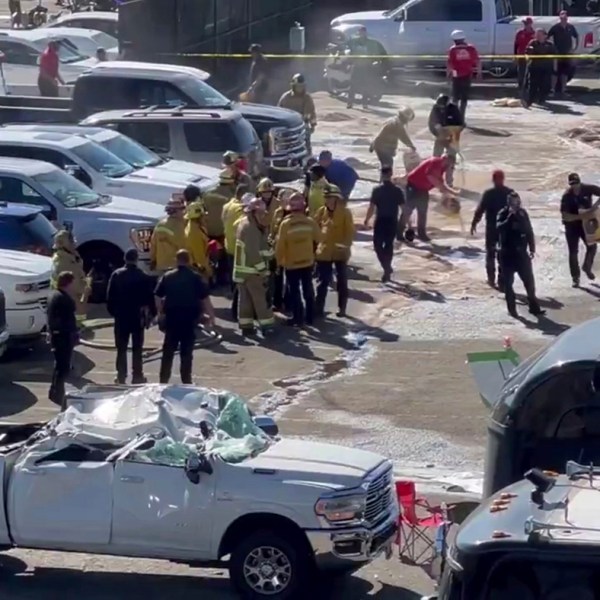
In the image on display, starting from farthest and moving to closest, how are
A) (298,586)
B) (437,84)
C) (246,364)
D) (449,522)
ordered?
A: (437,84) → (246,364) → (298,586) → (449,522)

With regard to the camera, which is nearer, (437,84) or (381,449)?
(381,449)

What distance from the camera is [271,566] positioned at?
1042 centimetres

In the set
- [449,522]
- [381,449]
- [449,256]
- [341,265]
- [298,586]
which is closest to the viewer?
[449,522]

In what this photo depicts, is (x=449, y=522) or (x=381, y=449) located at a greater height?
(x=449, y=522)

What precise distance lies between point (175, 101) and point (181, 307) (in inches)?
417

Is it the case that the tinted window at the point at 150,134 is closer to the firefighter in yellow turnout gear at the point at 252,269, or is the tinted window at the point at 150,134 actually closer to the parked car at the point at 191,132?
the parked car at the point at 191,132

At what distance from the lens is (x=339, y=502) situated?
33.9ft

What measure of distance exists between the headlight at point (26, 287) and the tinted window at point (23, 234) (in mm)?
1462

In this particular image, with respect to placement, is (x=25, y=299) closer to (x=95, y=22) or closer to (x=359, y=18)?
(x=359, y=18)

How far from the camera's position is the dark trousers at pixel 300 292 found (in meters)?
18.6

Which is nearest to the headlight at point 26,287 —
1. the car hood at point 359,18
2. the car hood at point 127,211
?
the car hood at point 127,211

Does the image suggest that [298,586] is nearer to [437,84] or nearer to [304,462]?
[304,462]

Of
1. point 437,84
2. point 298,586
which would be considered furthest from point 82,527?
point 437,84

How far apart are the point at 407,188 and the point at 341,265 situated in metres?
3.84
